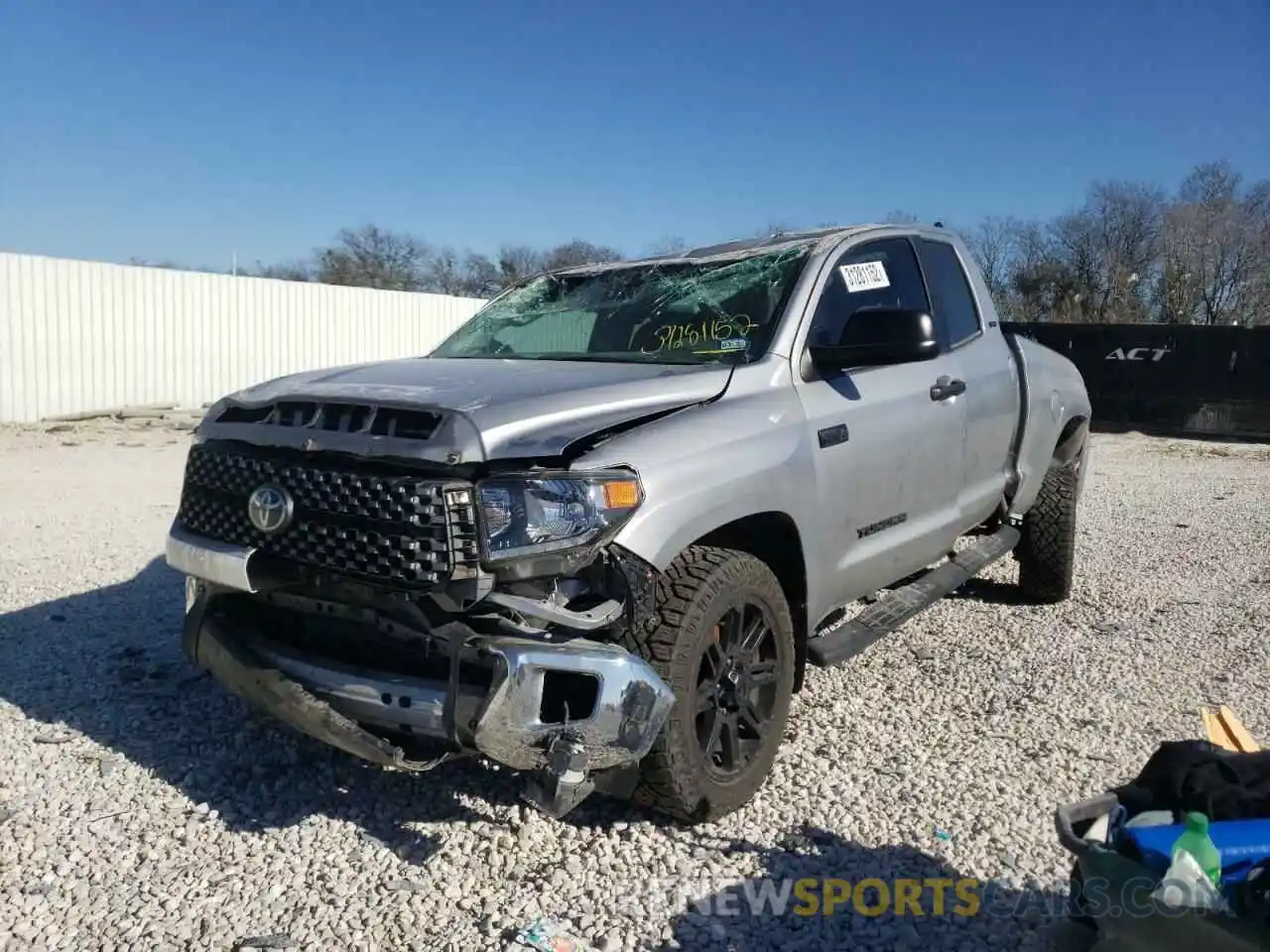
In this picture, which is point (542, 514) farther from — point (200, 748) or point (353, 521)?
point (200, 748)

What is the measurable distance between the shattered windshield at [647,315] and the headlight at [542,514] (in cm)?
111

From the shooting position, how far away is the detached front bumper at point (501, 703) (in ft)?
8.12

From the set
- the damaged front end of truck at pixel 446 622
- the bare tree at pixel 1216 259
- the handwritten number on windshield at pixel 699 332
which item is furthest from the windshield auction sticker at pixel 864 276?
the bare tree at pixel 1216 259

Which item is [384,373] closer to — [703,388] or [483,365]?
[483,365]

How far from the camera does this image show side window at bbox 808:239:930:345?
12.4 feet

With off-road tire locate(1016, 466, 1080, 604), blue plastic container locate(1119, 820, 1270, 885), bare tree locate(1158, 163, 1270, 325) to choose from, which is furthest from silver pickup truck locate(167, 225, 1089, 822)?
bare tree locate(1158, 163, 1270, 325)

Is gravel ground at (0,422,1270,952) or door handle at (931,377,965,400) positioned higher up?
door handle at (931,377,965,400)

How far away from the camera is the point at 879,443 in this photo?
150 inches

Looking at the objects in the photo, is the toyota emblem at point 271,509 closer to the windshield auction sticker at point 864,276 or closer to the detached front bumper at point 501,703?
the detached front bumper at point 501,703

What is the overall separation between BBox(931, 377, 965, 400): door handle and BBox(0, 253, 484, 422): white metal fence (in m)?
15.1

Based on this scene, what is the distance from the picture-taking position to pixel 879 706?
416cm

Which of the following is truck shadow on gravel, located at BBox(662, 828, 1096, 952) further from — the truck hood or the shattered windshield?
the shattered windshield

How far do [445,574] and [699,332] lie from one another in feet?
5.31

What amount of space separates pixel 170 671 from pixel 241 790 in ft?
4.38
